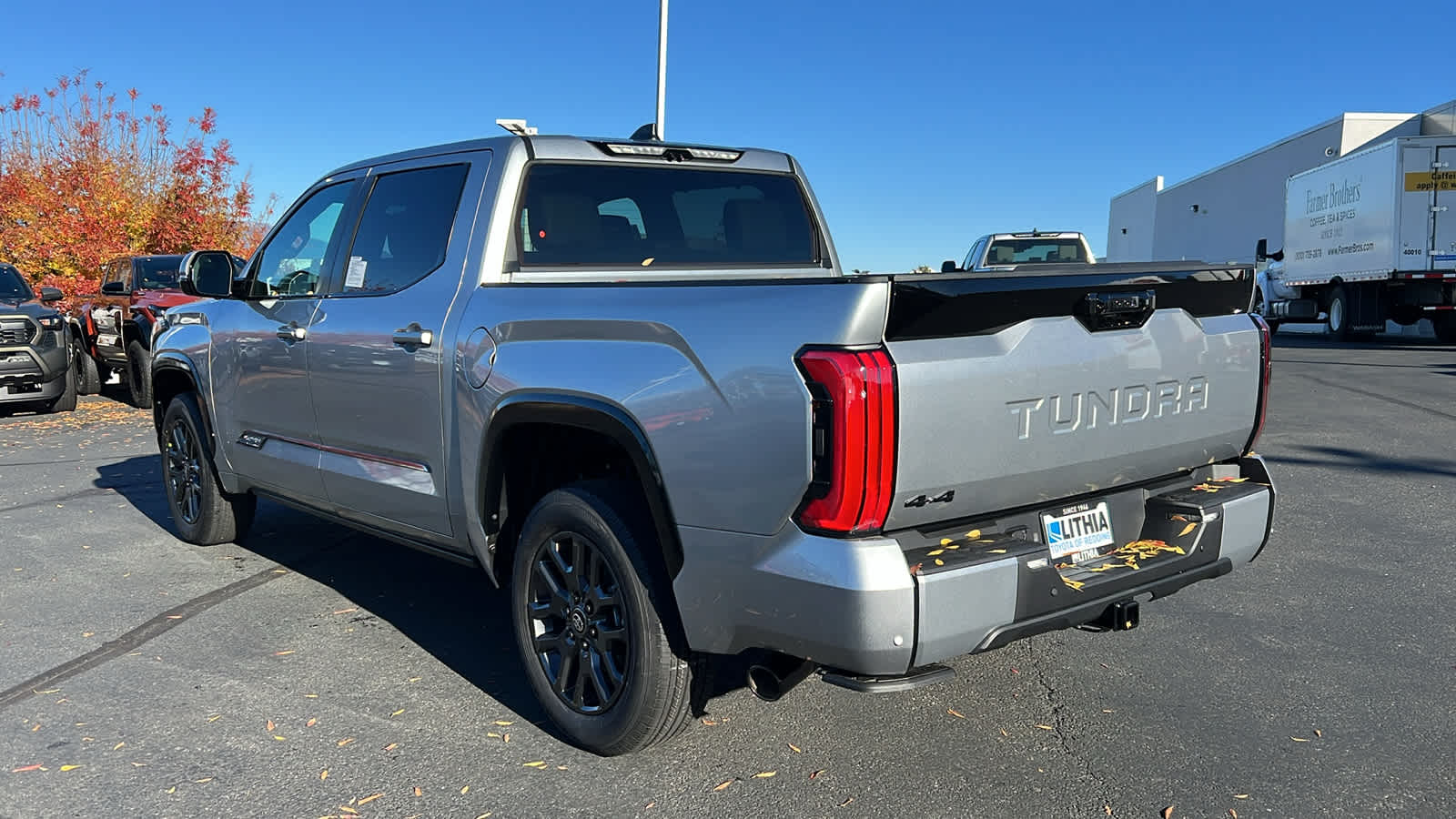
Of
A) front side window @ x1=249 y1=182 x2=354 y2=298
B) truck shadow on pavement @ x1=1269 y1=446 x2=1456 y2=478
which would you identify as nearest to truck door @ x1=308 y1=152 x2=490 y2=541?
front side window @ x1=249 y1=182 x2=354 y2=298

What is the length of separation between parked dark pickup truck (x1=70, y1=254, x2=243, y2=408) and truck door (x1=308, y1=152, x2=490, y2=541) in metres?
8.31

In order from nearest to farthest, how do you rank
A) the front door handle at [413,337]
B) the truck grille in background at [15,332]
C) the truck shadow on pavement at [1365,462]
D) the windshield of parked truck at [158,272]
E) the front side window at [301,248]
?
the front door handle at [413,337]
the front side window at [301,248]
the truck shadow on pavement at [1365,462]
the truck grille in background at [15,332]
the windshield of parked truck at [158,272]

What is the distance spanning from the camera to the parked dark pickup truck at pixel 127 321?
1259cm

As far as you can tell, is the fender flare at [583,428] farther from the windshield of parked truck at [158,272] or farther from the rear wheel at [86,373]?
the rear wheel at [86,373]

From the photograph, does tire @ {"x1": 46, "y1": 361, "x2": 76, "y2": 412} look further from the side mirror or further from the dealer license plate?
→ the dealer license plate

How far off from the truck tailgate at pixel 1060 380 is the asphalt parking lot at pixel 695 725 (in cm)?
89

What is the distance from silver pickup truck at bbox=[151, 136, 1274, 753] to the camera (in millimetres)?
2742

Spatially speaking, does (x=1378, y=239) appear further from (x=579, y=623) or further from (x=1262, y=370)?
(x=579, y=623)

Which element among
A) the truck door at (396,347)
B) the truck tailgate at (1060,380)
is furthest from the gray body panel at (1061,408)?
the truck door at (396,347)

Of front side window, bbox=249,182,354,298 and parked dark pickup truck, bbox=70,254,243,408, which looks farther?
parked dark pickup truck, bbox=70,254,243,408

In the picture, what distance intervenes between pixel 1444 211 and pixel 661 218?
20.9 m

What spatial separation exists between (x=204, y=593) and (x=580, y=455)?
2.68 meters

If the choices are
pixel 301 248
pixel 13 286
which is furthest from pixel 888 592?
pixel 13 286

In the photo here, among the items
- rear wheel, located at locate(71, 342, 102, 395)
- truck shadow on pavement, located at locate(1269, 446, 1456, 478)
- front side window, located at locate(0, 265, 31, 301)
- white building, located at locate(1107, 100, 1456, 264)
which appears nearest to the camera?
truck shadow on pavement, located at locate(1269, 446, 1456, 478)
